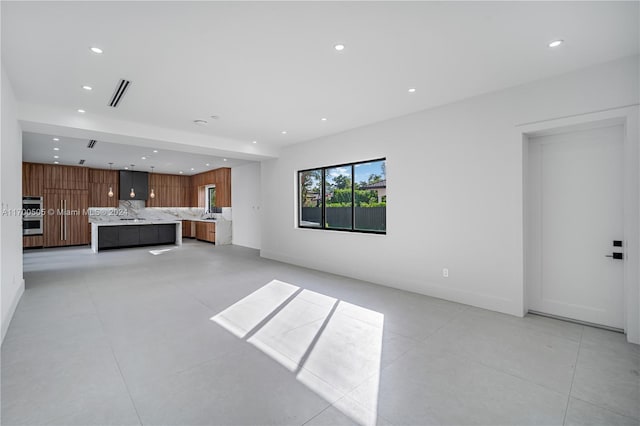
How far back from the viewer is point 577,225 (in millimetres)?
3467

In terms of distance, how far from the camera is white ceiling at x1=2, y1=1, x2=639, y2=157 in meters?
2.30

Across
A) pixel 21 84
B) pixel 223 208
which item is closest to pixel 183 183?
pixel 223 208

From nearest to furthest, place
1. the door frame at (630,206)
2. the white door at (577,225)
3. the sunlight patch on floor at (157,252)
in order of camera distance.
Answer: the door frame at (630,206), the white door at (577,225), the sunlight patch on floor at (157,252)

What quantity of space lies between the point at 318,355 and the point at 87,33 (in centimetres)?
347

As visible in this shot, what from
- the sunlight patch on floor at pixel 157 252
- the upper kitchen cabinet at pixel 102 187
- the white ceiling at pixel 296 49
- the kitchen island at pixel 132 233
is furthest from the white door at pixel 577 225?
the upper kitchen cabinet at pixel 102 187

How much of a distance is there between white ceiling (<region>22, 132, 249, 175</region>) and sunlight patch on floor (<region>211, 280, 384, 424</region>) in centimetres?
563

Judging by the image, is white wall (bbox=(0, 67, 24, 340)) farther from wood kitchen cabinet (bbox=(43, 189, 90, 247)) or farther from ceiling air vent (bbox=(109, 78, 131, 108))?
wood kitchen cabinet (bbox=(43, 189, 90, 247))

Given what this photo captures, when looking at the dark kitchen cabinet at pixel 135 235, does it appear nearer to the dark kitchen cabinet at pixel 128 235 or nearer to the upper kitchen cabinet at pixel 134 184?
the dark kitchen cabinet at pixel 128 235

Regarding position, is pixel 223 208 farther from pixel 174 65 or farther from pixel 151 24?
pixel 151 24

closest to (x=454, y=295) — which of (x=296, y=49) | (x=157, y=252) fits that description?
(x=296, y=49)

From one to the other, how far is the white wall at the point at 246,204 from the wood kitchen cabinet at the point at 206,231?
0.91 m

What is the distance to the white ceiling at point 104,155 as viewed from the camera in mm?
6875

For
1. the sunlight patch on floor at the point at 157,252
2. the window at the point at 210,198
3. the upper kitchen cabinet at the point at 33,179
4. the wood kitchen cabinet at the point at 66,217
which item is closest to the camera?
the sunlight patch on floor at the point at 157,252

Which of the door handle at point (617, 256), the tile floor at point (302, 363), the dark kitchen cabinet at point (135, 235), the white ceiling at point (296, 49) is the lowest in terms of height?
the tile floor at point (302, 363)
